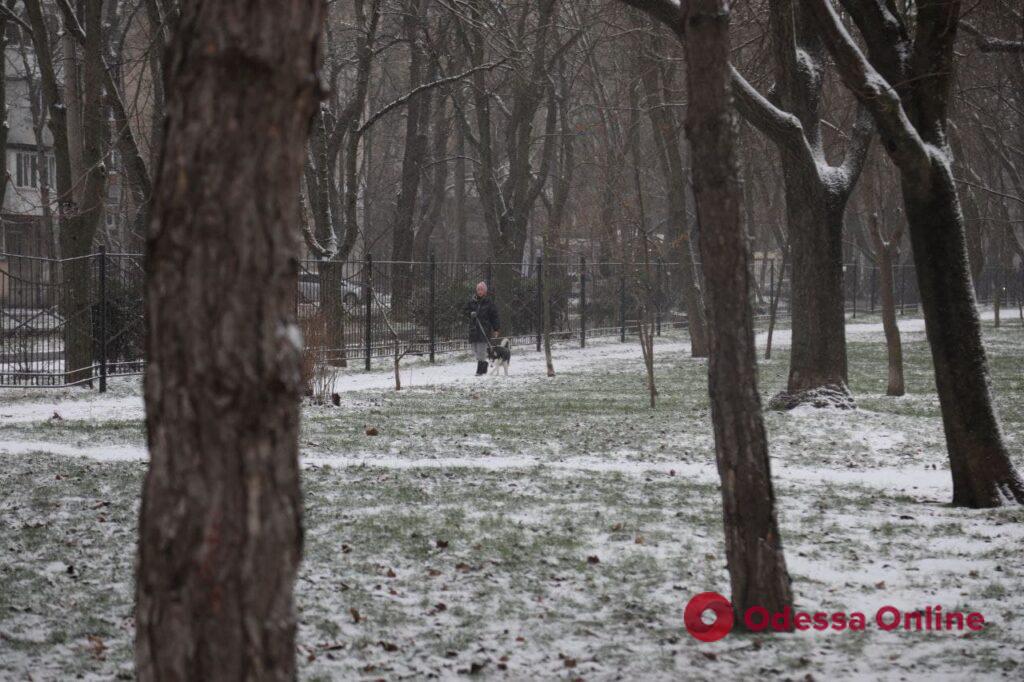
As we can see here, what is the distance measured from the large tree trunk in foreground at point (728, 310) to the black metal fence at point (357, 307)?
2730 millimetres

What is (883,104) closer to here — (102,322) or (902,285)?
(102,322)

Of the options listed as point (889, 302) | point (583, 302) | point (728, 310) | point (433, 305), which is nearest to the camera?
point (728, 310)

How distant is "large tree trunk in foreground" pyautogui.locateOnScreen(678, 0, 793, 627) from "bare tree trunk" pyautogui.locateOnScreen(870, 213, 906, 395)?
34.1 feet

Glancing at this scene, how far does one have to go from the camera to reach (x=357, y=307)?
23688 mm

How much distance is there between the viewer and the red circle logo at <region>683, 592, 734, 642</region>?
547 centimetres

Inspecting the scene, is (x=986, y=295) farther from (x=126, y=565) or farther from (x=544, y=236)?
(x=126, y=565)

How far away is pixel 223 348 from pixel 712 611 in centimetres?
371

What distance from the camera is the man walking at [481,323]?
2117cm

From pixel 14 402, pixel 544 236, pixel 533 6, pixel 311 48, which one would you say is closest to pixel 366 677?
pixel 311 48

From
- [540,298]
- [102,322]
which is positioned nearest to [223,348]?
[102,322]

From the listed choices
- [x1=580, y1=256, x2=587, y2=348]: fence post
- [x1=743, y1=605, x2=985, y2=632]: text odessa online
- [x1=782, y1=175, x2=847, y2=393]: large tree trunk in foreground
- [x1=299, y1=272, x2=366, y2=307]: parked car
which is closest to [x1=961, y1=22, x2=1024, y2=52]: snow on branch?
[x1=782, y1=175, x2=847, y2=393]: large tree trunk in foreground

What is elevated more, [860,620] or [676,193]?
[676,193]

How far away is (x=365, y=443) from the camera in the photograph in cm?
1200

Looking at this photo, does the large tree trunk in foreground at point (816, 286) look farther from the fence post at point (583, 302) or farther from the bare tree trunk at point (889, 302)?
the fence post at point (583, 302)
